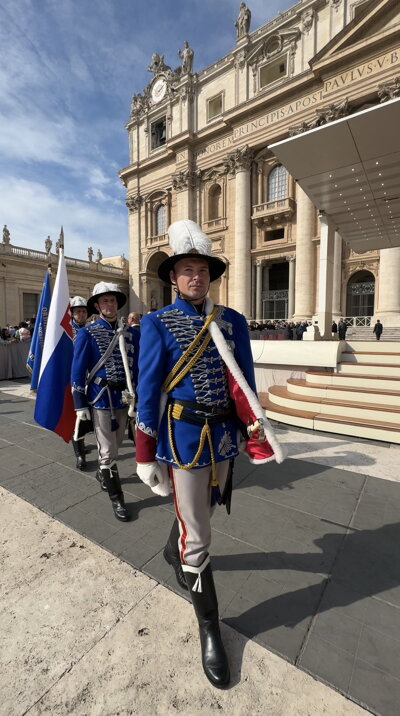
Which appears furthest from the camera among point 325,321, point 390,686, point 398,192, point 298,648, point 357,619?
point 325,321

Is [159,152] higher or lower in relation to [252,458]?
higher

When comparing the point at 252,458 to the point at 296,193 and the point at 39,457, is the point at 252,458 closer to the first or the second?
the point at 39,457

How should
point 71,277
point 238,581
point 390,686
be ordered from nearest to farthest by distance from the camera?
1. point 390,686
2. point 238,581
3. point 71,277

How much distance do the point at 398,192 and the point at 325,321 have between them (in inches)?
131

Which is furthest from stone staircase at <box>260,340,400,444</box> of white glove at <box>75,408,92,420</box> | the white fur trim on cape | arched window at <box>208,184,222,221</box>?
arched window at <box>208,184,222,221</box>

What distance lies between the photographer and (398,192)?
7.60 m

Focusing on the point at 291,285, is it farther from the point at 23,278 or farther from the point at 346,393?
the point at 23,278

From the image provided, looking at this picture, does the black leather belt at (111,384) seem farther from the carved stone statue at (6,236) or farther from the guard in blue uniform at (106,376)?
the carved stone statue at (6,236)

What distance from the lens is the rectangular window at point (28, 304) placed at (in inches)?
1056

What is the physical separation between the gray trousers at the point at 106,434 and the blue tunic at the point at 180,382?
1.50 m

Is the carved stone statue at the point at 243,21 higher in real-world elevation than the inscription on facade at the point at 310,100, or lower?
higher

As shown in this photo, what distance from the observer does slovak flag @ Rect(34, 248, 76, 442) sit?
12.1 ft

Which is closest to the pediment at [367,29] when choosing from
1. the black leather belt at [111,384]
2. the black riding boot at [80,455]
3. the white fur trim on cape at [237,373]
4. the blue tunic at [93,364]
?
the blue tunic at [93,364]

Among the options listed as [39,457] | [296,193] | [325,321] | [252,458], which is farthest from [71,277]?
[252,458]
